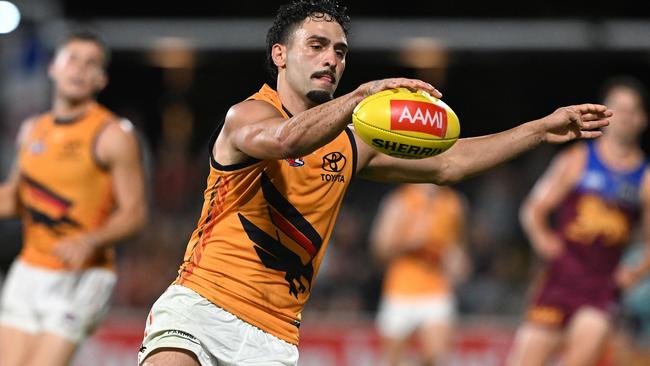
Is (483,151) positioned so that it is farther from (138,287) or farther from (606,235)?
(138,287)

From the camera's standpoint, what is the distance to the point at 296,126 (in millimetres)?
3908

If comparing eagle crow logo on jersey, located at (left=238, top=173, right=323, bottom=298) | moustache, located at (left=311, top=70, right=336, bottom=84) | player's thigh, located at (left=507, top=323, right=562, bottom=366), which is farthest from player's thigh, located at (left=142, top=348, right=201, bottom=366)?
player's thigh, located at (left=507, top=323, right=562, bottom=366)

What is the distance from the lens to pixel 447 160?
4.91 meters

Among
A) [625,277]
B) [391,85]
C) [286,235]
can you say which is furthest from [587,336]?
[391,85]

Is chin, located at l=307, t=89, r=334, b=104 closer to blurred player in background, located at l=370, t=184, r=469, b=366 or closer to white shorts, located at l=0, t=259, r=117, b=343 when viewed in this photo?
white shorts, located at l=0, t=259, r=117, b=343

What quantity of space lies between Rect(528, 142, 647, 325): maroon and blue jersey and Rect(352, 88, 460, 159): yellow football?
402cm

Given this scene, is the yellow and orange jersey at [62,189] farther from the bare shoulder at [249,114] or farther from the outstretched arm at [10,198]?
the bare shoulder at [249,114]

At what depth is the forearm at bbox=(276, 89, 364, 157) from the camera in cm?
384

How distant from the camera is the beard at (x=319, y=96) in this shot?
4500 mm

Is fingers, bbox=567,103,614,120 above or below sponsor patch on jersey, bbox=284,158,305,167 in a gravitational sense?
above

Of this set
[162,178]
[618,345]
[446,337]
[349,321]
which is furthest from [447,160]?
[162,178]

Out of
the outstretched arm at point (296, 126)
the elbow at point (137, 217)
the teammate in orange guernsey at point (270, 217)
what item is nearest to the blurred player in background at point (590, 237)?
the elbow at point (137, 217)

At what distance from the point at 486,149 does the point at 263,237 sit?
105 centimetres

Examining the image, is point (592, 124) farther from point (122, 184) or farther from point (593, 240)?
point (593, 240)
